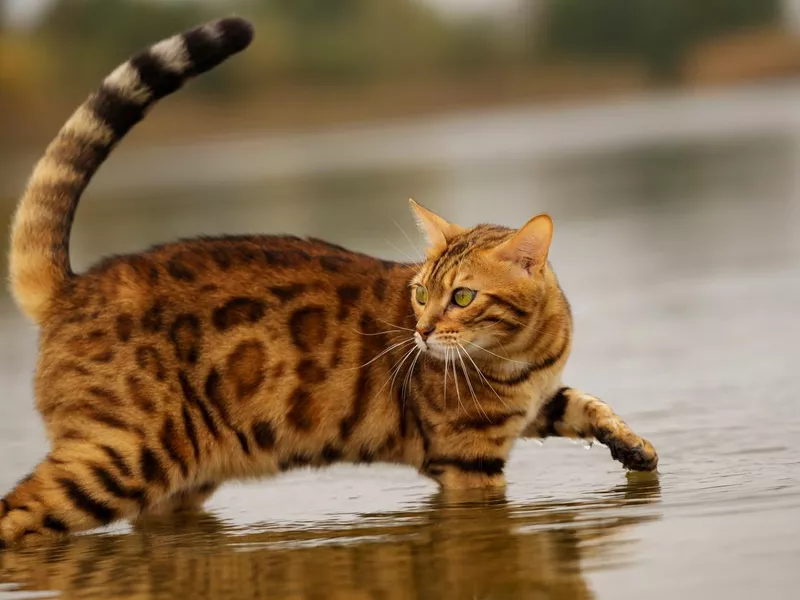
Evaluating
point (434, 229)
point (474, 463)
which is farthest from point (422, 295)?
point (474, 463)

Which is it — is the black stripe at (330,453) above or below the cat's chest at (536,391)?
below

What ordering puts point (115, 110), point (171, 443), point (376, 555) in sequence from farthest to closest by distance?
point (115, 110)
point (171, 443)
point (376, 555)

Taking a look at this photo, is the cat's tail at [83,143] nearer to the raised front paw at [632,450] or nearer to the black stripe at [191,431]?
the black stripe at [191,431]

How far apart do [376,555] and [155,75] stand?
235 cm

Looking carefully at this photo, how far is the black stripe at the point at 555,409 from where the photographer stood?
668cm

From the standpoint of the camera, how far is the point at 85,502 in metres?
5.84

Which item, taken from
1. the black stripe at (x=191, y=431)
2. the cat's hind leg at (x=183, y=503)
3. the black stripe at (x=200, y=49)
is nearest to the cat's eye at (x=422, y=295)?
the black stripe at (x=191, y=431)

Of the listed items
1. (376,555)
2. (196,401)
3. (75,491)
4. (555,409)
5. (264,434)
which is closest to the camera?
(376,555)

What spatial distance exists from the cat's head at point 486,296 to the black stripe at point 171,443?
3.40 feet

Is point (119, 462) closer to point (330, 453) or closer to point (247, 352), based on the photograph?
point (247, 352)

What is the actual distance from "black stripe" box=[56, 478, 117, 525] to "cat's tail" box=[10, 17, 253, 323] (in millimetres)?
861

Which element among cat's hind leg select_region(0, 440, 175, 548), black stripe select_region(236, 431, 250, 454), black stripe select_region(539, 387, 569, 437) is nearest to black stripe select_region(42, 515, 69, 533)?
cat's hind leg select_region(0, 440, 175, 548)

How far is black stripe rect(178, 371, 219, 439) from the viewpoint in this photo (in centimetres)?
611

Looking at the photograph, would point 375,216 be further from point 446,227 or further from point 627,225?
point 446,227
